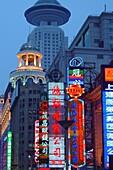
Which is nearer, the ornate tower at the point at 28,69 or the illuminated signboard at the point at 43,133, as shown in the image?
the illuminated signboard at the point at 43,133

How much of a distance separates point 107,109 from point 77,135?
6.78 meters

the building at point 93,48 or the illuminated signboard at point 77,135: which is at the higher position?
the building at point 93,48

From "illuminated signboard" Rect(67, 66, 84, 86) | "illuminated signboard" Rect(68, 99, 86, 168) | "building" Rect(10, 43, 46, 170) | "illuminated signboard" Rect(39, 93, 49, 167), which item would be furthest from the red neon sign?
"building" Rect(10, 43, 46, 170)

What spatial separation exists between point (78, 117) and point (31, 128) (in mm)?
54234

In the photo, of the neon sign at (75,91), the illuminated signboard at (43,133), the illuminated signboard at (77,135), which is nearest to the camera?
the illuminated signboard at (77,135)

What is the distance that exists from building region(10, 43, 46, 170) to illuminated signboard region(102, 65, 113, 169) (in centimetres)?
5112

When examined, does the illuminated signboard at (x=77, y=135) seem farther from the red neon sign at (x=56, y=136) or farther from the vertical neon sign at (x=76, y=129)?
the red neon sign at (x=56, y=136)

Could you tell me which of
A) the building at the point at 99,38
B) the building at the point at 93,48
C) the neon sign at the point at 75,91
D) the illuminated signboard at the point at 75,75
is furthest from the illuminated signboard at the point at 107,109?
the building at the point at 99,38

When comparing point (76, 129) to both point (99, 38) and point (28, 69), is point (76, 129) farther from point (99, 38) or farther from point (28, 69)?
point (28, 69)

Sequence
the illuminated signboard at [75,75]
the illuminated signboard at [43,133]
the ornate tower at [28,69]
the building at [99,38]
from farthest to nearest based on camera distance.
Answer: the ornate tower at [28,69], the building at [99,38], the illuminated signboard at [43,133], the illuminated signboard at [75,75]

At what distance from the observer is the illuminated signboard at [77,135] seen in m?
49.5

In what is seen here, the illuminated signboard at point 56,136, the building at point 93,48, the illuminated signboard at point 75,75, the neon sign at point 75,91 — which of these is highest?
the building at point 93,48

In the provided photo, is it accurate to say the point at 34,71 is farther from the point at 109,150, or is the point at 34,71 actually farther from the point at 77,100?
the point at 109,150

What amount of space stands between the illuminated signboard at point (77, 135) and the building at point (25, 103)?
147ft
